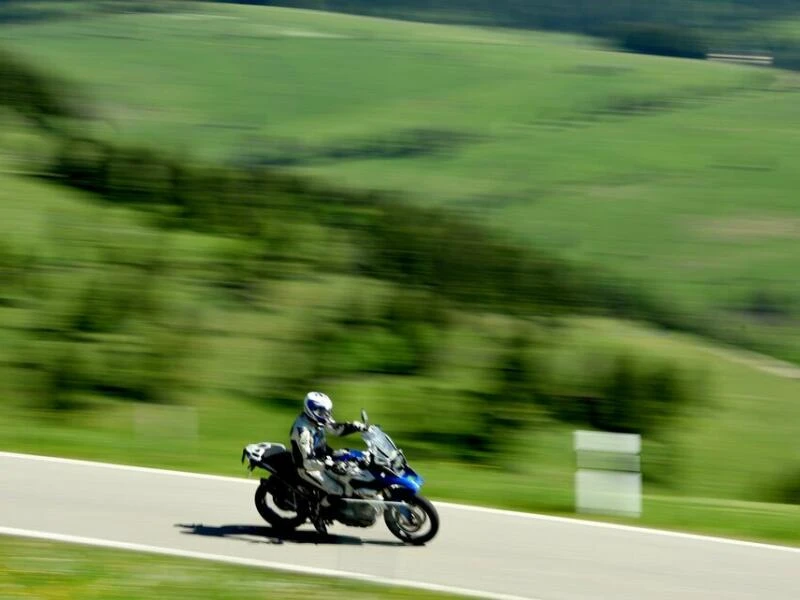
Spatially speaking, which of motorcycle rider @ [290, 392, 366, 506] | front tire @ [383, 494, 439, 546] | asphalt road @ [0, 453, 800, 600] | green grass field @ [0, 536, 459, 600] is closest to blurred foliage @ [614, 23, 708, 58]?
asphalt road @ [0, 453, 800, 600]

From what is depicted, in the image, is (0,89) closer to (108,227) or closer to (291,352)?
(108,227)

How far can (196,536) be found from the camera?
1033cm

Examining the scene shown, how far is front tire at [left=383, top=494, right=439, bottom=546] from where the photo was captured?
9828mm

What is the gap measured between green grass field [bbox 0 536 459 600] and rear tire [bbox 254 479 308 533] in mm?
866

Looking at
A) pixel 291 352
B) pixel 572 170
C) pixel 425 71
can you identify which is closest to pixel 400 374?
pixel 291 352

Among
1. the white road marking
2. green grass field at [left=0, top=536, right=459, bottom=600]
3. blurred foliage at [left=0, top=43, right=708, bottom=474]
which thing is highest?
blurred foliage at [left=0, top=43, right=708, bottom=474]

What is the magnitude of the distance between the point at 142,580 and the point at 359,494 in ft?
6.15

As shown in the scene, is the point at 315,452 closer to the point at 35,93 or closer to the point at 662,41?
the point at 35,93

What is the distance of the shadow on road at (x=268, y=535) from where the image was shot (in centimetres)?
1018

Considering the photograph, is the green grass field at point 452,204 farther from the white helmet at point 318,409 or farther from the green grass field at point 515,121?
the white helmet at point 318,409

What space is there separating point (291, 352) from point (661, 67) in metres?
29.4

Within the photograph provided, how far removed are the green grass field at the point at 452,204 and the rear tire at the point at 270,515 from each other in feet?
9.96

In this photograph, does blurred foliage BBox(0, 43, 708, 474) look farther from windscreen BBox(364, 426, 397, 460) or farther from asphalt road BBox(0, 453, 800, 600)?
windscreen BBox(364, 426, 397, 460)

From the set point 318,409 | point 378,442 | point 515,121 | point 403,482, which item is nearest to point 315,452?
point 318,409
